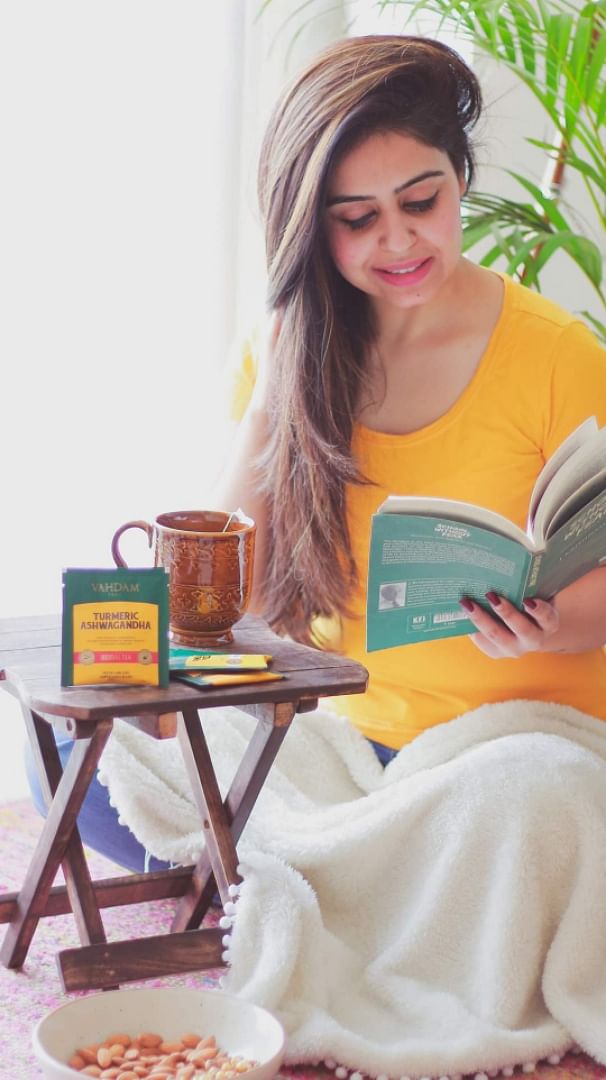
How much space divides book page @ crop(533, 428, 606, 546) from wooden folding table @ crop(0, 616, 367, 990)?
0.79 ft

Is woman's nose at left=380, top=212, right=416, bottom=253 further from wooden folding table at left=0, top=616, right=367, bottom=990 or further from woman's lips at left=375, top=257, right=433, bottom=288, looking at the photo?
wooden folding table at left=0, top=616, right=367, bottom=990

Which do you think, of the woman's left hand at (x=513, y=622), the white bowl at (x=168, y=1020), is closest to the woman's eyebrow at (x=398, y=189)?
the woman's left hand at (x=513, y=622)

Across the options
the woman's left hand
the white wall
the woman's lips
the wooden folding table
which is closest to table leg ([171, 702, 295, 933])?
the wooden folding table

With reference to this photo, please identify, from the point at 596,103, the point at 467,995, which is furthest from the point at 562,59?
the point at 467,995

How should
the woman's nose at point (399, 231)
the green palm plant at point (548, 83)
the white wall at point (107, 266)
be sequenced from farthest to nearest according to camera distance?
the white wall at point (107, 266) → the green palm plant at point (548, 83) → the woman's nose at point (399, 231)

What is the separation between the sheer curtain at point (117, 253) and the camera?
2.23 metres

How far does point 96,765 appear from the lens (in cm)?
136

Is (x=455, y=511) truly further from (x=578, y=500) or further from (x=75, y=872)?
(x=75, y=872)

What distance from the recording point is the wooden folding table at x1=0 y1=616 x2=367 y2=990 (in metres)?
1.27

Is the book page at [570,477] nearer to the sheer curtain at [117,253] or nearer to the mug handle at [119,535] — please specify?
the mug handle at [119,535]

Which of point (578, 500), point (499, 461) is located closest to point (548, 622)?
point (578, 500)

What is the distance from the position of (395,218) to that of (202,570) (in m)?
0.50

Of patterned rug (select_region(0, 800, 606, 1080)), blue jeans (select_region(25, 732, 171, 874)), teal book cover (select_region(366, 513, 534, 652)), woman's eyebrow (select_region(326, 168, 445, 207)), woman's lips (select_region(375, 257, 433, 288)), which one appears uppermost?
woman's eyebrow (select_region(326, 168, 445, 207))

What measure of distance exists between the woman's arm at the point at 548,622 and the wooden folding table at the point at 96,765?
0.15 m
